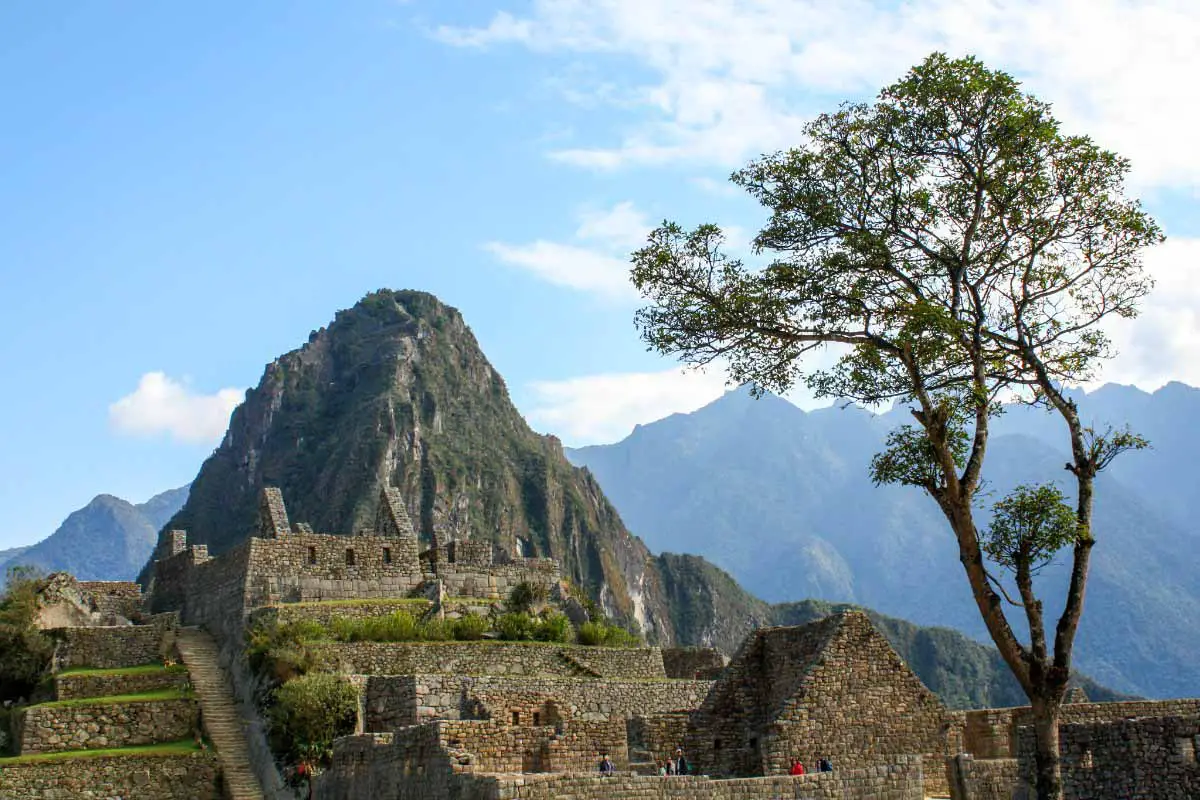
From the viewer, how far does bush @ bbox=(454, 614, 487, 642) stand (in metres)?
34.9

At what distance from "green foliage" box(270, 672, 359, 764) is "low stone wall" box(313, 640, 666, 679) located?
2.20 meters

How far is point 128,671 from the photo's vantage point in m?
34.5

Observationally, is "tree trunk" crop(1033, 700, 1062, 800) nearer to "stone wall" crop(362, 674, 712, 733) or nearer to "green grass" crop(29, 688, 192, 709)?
"stone wall" crop(362, 674, 712, 733)

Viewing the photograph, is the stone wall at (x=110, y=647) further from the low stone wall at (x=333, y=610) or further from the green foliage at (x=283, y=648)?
the green foliage at (x=283, y=648)

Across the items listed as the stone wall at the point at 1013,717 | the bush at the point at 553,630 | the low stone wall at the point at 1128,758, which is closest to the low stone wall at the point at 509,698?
the bush at the point at 553,630

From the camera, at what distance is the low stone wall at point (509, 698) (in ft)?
83.6

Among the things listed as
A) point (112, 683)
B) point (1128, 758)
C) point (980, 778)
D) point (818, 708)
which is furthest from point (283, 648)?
point (1128, 758)

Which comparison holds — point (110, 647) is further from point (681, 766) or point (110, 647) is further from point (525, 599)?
point (681, 766)

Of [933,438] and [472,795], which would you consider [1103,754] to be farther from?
[472,795]

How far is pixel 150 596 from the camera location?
43.4 metres

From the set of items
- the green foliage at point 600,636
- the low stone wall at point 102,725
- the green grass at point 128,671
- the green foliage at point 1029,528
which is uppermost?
the green foliage at point 1029,528

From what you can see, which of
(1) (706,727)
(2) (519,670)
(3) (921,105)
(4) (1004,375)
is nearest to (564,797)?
(1) (706,727)

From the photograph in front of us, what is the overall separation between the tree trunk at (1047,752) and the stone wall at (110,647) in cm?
2450

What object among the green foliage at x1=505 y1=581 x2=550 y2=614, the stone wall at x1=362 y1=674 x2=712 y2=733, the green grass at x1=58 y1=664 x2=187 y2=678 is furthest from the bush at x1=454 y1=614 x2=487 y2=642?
the green grass at x1=58 y1=664 x2=187 y2=678
